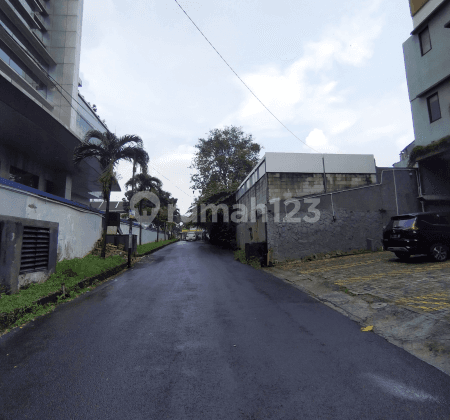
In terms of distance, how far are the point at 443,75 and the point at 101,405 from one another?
697 inches

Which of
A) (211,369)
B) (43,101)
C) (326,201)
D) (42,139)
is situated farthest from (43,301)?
(43,101)

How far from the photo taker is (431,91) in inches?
582

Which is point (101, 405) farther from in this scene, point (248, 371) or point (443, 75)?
point (443, 75)

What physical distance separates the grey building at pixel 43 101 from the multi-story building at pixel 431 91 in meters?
17.2

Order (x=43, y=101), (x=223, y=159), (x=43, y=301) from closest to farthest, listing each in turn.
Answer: (x=43, y=301), (x=43, y=101), (x=223, y=159)

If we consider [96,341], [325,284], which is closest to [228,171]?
→ [325,284]

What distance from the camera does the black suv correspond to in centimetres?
967

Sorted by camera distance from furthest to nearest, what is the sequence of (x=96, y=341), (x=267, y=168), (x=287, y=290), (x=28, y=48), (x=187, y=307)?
(x=28, y=48) → (x=267, y=168) → (x=287, y=290) → (x=187, y=307) → (x=96, y=341)

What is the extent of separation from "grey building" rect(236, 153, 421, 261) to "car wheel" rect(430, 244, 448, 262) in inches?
195

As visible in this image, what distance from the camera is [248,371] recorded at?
3.25m

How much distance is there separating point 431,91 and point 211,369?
17222 mm

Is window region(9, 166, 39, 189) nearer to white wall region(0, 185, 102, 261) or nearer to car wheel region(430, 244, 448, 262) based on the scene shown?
white wall region(0, 185, 102, 261)

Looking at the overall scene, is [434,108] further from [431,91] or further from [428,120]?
[431,91]

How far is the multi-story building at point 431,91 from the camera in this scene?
1398 cm
